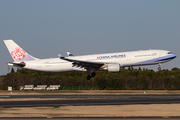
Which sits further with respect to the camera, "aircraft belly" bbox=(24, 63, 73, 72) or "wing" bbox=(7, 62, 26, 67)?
"wing" bbox=(7, 62, 26, 67)

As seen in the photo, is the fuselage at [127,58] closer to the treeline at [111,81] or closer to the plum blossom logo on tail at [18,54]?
the plum blossom logo on tail at [18,54]

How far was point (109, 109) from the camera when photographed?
28.5 meters

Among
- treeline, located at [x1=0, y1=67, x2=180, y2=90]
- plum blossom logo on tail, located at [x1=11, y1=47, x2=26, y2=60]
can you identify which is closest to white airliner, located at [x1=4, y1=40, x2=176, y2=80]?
plum blossom logo on tail, located at [x1=11, y1=47, x2=26, y2=60]

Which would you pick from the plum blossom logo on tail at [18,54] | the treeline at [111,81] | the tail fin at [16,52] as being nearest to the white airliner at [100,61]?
the tail fin at [16,52]

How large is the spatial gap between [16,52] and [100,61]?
1670 cm

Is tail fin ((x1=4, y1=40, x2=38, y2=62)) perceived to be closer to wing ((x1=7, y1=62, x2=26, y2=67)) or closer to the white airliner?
the white airliner

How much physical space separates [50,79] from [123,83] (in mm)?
23812

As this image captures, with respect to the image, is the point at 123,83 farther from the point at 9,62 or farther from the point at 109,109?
the point at 109,109

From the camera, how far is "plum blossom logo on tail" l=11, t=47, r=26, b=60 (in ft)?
160

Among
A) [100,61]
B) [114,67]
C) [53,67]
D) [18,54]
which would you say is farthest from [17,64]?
[114,67]

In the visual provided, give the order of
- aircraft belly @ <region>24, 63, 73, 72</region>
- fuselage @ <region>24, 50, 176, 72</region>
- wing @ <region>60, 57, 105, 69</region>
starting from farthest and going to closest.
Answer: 1. aircraft belly @ <region>24, 63, 73, 72</region>
2. wing @ <region>60, 57, 105, 69</region>
3. fuselage @ <region>24, 50, 176, 72</region>

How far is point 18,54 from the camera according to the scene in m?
49.0

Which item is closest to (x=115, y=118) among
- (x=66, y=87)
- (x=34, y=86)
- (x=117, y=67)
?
(x=117, y=67)

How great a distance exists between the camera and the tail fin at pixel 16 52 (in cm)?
4841
